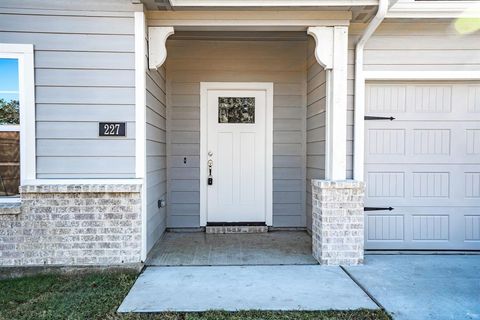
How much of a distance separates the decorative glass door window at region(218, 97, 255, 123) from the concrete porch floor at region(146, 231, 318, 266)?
1621 millimetres

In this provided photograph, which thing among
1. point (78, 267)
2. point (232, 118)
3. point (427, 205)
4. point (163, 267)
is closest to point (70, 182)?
point (78, 267)

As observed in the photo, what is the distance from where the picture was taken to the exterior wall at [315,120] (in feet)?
13.0

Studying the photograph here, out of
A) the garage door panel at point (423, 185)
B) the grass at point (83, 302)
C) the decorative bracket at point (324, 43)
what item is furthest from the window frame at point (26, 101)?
the garage door panel at point (423, 185)

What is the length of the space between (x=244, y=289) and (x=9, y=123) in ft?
Answer: 8.88

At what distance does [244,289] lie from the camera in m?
2.89

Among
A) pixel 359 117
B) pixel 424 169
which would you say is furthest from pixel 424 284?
pixel 359 117

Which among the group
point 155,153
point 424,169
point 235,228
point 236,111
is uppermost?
point 236,111

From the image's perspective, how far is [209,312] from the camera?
2.49 meters

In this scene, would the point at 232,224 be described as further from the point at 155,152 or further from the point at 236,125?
the point at 155,152

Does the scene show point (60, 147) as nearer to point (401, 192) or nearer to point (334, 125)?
point (334, 125)

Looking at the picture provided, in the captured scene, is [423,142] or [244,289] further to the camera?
[423,142]

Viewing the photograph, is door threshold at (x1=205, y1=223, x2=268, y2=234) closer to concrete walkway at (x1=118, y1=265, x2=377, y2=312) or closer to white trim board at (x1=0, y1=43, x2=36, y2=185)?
concrete walkway at (x1=118, y1=265, x2=377, y2=312)

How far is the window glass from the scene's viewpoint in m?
3.29

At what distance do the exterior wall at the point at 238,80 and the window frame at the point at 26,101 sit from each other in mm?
1873
